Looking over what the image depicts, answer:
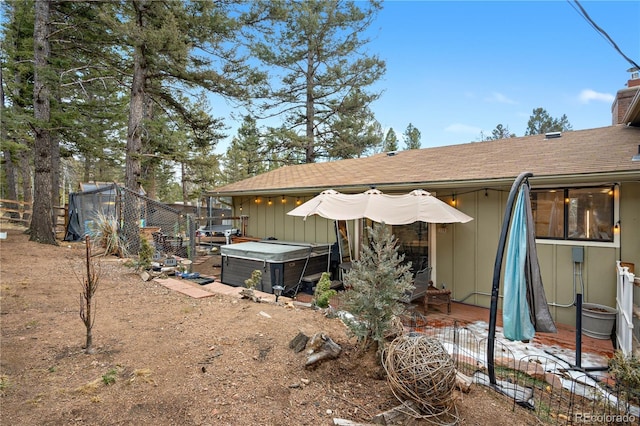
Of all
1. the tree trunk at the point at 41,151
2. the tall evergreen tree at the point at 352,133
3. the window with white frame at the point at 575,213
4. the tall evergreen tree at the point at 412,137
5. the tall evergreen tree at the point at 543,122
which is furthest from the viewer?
the tall evergreen tree at the point at 412,137

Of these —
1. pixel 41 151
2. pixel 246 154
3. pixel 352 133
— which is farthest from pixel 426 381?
pixel 246 154

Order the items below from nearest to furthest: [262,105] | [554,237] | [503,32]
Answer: [554,237], [503,32], [262,105]

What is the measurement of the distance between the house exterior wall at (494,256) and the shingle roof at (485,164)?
52 centimetres

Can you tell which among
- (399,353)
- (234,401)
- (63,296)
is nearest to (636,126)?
(399,353)

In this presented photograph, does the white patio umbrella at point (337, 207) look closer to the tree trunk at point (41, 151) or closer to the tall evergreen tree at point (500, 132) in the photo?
the tree trunk at point (41, 151)

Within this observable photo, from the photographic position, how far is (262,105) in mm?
16500

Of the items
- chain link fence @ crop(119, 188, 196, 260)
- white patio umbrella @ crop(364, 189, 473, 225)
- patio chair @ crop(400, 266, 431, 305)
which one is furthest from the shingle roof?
chain link fence @ crop(119, 188, 196, 260)

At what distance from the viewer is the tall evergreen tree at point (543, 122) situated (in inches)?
1021

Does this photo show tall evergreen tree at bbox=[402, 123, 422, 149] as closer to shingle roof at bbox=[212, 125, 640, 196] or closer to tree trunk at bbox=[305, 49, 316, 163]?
tree trunk at bbox=[305, 49, 316, 163]

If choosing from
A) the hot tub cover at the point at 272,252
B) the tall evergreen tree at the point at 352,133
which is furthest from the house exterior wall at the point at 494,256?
the tall evergreen tree at the point at 352,133

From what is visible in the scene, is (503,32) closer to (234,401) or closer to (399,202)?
(399,202)

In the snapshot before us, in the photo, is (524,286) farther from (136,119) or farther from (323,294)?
(136,119)

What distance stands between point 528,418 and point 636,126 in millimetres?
7692

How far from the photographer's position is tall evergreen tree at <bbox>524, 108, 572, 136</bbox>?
85.1 feet
